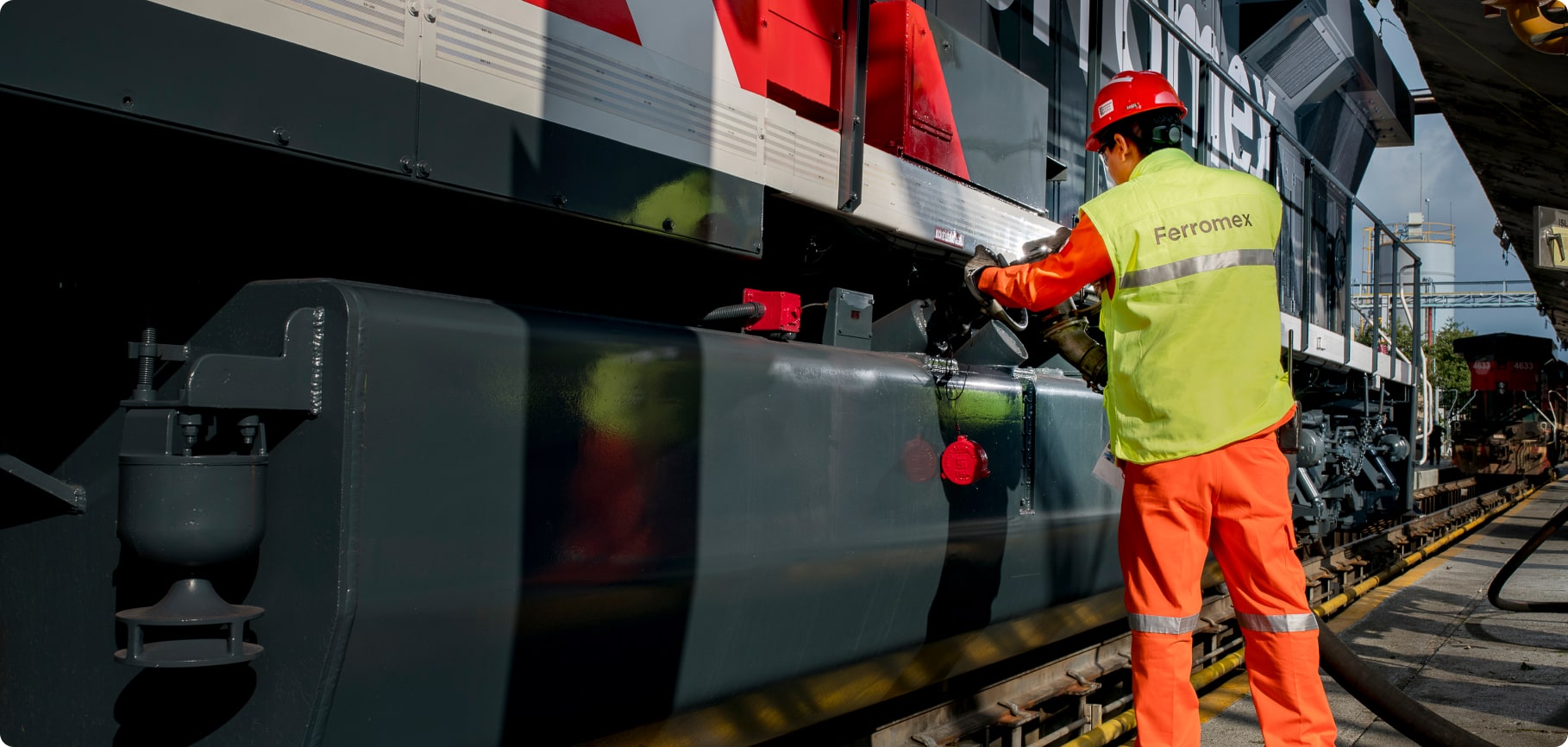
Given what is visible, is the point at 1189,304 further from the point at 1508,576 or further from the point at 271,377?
the point at 1508,576

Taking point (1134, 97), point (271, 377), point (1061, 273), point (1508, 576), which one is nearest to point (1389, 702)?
point (1061, 273)

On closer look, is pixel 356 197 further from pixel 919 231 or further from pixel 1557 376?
pixel 1557 376

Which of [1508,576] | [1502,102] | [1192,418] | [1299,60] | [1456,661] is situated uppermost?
[1299,60]

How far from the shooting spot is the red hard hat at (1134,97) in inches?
104

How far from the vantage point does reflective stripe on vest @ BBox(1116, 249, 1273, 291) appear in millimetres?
2416

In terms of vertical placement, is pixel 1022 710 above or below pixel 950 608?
below

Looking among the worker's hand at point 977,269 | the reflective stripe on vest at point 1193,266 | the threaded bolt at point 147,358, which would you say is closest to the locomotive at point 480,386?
the threaded bolt at point 147,358

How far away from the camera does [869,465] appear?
99.6 inches

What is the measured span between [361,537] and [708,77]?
4.11 ft

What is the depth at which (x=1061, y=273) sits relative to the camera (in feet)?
8.24

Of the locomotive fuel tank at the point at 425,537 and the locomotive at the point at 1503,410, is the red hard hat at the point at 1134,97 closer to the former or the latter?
the locomotive fuel tank at the point at 425,537

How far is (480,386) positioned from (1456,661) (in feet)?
16.0

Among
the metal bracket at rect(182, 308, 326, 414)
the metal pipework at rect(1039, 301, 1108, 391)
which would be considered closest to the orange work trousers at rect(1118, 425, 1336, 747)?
the metal pipework at rect(1039, 301, 1108, 391)

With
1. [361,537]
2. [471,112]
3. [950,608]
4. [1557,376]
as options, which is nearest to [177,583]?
[361,537]
